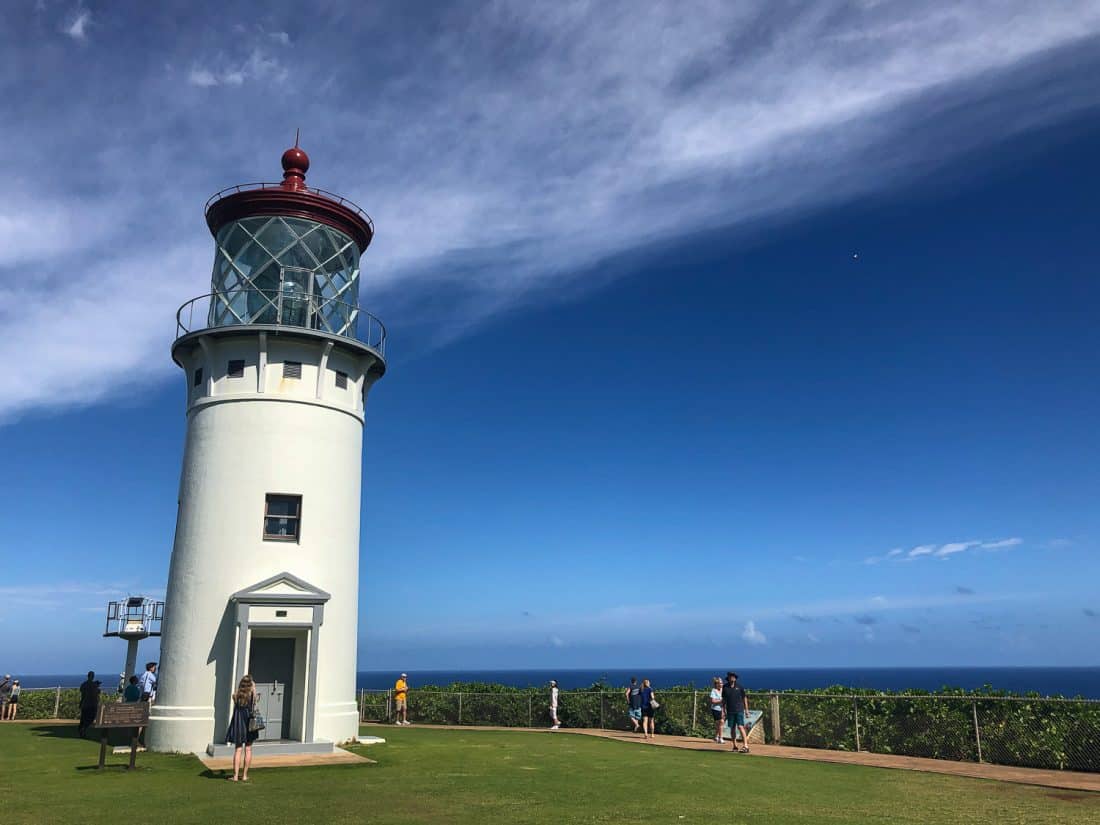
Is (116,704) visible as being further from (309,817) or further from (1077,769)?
(1077,769)

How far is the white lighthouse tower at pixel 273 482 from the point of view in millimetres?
18125

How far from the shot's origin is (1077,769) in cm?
1586

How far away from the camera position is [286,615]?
18.3 meters

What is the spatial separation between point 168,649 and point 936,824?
15783 mm

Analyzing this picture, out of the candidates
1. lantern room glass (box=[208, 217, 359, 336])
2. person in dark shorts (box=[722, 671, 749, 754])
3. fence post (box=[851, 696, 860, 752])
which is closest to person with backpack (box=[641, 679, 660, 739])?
person in dark shorts (box=[722, 671, 749, 754])

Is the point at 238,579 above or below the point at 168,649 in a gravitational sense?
above

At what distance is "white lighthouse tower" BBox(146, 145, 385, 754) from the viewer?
18.1 m

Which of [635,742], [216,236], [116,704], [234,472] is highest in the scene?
[216,236]

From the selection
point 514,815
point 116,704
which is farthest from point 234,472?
point 514,815

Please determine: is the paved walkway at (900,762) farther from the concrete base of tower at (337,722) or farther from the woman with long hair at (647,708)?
the concrete base of tower at (337,722)

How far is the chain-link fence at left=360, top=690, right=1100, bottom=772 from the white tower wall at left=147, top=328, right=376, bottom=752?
6.76 metres

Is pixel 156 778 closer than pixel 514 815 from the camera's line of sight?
No

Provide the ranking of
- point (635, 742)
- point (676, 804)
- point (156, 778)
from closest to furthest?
point (676, 804) → point (156, 778) → point (635, 742)

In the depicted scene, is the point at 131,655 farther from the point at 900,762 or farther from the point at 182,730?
the point at 900,762
